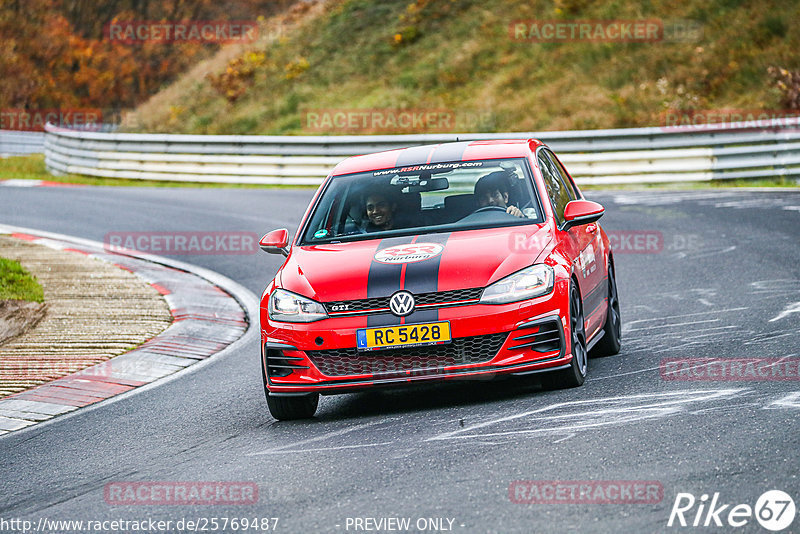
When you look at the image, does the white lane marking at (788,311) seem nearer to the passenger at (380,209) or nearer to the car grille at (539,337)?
the car grille at (539,337)

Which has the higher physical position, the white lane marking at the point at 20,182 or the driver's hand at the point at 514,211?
the driver's hand at the point at 514,211

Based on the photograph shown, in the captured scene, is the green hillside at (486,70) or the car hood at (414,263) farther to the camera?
the green hillside at (486,70)

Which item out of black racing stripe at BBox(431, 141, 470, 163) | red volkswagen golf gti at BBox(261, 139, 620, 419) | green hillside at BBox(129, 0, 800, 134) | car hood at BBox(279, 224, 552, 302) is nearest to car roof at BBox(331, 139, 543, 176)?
black racing stripe at BBox(431, 141, 470, 163)

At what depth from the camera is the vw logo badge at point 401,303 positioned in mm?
6863

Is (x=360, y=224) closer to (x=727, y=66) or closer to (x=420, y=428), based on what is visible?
(x=420, y=428)

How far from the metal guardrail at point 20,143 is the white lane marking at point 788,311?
114 ft

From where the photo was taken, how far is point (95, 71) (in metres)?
66.5

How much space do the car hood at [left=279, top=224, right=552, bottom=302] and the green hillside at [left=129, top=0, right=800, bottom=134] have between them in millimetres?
19425

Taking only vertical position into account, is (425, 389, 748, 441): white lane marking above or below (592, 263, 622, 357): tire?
above

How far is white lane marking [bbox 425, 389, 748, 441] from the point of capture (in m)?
6.27

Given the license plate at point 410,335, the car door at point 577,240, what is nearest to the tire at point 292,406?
the license plate at point 410,335

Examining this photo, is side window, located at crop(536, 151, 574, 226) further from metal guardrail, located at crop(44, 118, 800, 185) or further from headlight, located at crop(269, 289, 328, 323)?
metal guardrail, located at crop(44, 118, 800, 185)

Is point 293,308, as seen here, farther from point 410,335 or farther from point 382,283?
point 410,335

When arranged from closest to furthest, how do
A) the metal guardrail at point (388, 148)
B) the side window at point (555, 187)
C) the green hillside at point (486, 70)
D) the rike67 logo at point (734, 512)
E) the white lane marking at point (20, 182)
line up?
the rike67 logo at point (734, 512), the side window at point (555, 187), the metal guardrail at point (388, 148), the white lane marking at point (20, 182), the green hillside at point (486, 70)
